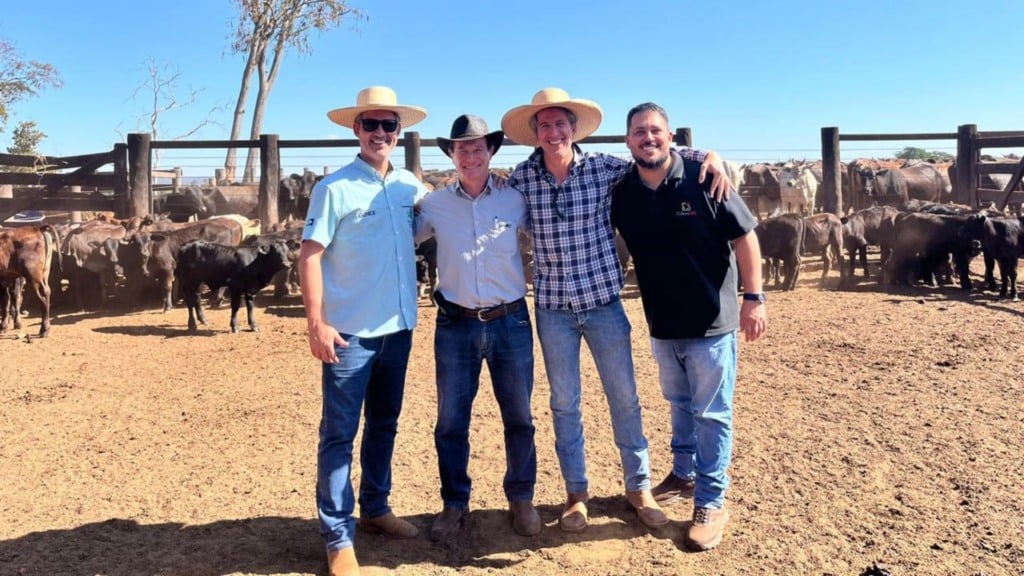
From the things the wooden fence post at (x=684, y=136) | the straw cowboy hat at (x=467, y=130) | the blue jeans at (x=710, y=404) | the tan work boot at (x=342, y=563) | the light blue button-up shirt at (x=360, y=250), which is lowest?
the tan work boot at (x=342, y=563)

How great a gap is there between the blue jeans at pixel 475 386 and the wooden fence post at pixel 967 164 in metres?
15.4

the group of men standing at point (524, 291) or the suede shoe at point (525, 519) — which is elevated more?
the group of men standing at point (524, 291)

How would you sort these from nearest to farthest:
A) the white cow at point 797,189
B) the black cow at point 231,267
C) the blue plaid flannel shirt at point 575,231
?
the blue plaid flannel shirt at point 575,231
the black cow at point 231,267
the white cow at point 797,189

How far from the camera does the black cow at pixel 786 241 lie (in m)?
12.1

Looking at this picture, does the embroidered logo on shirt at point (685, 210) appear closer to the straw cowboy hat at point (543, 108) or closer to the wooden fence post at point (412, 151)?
the straw cowboy hat at point (543, 108)

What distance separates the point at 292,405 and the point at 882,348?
A: 597cm

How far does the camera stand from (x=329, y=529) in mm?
3641

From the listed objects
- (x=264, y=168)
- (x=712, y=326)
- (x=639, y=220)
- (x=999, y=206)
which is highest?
(x=264, y=168)

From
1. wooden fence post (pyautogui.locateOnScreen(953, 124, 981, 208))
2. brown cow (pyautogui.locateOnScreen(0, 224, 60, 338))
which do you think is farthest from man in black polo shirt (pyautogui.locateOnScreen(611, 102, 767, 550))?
wooden fence post (pyautogui.locateOnScreen(953, 124, 981, 208))

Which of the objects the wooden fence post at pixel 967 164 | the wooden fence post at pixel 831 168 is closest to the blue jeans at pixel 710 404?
the wooden fence post at pixel 831 168

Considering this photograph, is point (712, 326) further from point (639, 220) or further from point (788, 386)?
point (788, 386)

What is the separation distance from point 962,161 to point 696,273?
49.4ft

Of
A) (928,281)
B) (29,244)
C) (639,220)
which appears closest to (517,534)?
(639,220)

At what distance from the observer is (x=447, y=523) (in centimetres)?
407
